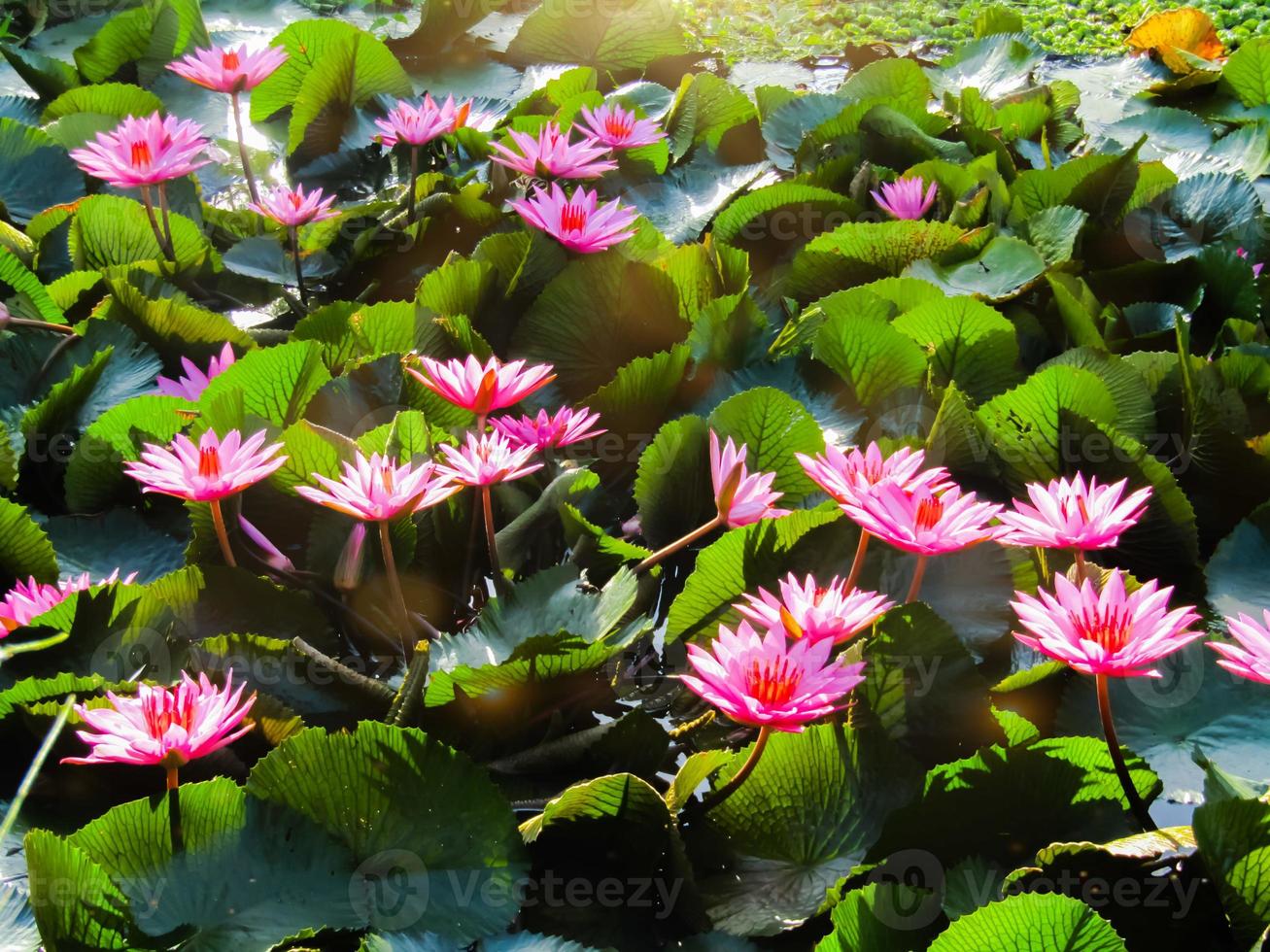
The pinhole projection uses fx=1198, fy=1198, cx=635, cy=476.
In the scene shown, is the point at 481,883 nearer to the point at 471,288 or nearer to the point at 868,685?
the point at 868,685

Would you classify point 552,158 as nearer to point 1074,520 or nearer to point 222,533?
point 222,533

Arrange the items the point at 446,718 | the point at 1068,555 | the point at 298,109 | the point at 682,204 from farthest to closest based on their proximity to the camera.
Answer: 1. the point at 298,109
2. the point at 682,204
3. the point at 1068,555
4. the point at 446,718

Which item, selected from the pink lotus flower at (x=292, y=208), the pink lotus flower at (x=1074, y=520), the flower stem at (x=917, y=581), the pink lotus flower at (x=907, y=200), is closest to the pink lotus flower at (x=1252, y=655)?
the pink lotus flower at (x=1074, y=520)

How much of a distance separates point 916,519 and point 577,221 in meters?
0.88

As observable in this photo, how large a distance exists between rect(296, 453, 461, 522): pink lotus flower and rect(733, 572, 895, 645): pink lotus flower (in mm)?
335

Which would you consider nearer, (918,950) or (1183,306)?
(918,950)

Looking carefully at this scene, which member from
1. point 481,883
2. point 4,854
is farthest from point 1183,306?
point 4,854

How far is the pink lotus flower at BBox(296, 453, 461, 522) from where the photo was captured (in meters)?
1.16

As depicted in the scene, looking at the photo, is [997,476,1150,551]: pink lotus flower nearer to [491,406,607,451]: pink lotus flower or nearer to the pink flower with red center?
the pink flower with red center

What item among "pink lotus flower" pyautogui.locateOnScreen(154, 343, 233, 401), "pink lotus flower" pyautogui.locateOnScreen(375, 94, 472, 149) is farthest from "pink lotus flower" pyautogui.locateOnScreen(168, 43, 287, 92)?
"pink lotus flower" pyautogui.locateOnScreen(154, 343, 233, 401)

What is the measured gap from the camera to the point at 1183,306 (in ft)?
6.34

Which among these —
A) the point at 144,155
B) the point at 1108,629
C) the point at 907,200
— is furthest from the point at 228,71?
the point at 1108,629

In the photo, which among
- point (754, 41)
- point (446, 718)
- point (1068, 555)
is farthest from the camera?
point (754, 41)

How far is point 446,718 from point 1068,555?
0.69 m
